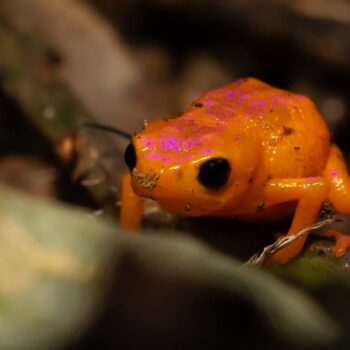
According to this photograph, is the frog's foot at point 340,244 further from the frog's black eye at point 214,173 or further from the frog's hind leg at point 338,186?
the frog's black eye at point 214,173

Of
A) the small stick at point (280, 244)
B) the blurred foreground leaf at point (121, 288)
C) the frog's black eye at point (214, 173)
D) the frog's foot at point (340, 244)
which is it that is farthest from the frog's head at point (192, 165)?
the blurred foreground leaf at point (121, 288)

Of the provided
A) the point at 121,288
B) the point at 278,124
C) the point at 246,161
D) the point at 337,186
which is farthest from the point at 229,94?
the point at 121,288

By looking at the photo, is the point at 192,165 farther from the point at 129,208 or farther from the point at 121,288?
the point at 121,288

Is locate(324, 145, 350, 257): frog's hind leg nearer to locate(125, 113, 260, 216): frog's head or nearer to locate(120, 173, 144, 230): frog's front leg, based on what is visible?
locate(125, 113, 260, 216): frog's head

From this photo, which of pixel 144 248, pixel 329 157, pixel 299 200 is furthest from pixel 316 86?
pixel 144 248

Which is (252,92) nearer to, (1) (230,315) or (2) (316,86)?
(1) (230,315)

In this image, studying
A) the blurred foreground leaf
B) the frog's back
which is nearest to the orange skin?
the frog's back
